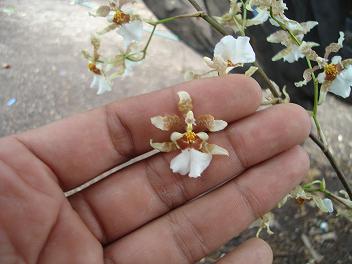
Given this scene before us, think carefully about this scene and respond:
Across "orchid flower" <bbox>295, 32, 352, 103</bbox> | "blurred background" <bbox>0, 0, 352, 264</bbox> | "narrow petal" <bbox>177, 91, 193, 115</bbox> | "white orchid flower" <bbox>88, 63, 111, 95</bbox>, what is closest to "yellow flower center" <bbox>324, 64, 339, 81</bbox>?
"orchid flower" <bbox>295, 32, 352, 103</bbox>

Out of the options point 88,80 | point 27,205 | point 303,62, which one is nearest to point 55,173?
point 27,205

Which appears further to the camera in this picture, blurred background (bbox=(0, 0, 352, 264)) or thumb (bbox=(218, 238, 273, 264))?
blurred background (bbox=(0, 0, 352, 264))

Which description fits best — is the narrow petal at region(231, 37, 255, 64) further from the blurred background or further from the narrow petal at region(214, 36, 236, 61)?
the blurred background

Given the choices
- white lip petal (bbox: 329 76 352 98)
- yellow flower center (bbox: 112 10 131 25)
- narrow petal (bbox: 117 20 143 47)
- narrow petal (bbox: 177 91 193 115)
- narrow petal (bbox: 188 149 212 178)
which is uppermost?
yellow flower center (bbox: 112 10 131 25)

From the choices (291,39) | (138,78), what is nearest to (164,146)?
(291,39)

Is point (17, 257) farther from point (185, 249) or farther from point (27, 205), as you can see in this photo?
point (185, 249)

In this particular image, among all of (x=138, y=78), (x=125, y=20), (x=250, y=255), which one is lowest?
(x=138, y=78)

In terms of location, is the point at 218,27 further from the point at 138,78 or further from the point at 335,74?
the point at 138,78
